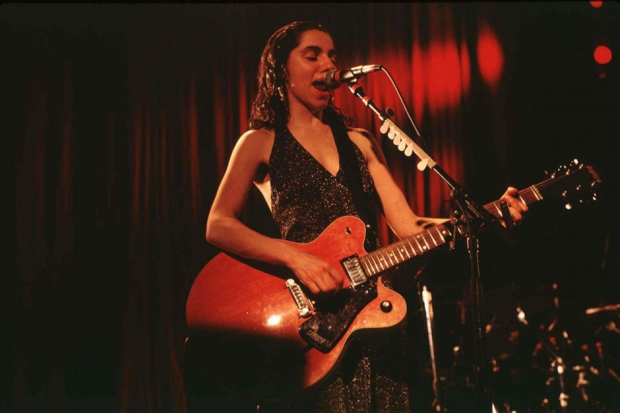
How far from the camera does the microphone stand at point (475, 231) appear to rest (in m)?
1.87

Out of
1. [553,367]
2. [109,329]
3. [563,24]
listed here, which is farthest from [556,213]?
[109,329]

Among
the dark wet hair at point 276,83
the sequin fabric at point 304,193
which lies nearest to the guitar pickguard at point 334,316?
the sequin fabric at point 304,193

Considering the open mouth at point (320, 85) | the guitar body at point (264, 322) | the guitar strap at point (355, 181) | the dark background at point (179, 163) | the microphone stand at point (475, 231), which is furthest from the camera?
the dark background at point (179, 163)

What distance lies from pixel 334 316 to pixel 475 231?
0.63 meters

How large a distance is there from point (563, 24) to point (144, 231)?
3812 mm

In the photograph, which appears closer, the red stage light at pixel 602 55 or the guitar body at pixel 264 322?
the guitar body at pixel 264 322

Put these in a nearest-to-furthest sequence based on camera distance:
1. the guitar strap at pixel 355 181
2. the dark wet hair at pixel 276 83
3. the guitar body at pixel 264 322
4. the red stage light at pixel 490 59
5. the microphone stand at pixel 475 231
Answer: the microphone stand at pixel 475 231, the guitar body at pixel 264 322, the guitar strap at pixel 355 181, the dark wet hair at pixel 276 83, the red stage light at pixel 490 59

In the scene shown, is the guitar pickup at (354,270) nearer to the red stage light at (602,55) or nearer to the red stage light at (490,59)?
the red stage light at (490,59)

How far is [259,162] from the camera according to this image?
259 centimetres

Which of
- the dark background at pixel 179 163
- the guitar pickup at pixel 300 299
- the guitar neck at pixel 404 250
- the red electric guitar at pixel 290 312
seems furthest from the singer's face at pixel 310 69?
the dark background at pixel 179 163

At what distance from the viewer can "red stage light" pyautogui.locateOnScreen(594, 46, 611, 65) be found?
15.2ft

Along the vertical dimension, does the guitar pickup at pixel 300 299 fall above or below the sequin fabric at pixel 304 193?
below

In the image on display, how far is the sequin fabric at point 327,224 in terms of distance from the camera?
213 cm

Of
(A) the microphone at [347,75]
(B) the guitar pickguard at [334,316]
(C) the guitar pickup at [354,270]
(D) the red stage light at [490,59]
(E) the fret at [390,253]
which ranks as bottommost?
(B) the guitar pickguard at [334,316]
